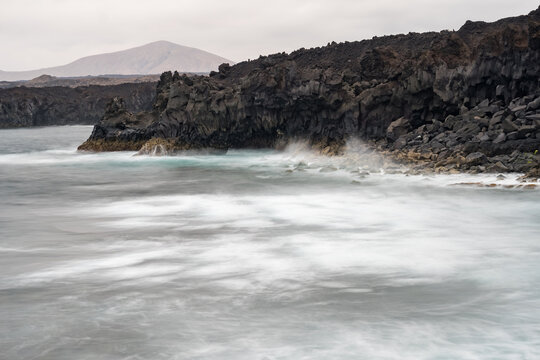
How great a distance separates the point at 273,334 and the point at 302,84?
24.3 meters

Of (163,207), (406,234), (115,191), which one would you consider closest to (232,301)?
(406,234)

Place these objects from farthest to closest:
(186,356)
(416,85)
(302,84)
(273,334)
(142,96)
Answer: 1. (142,96)
2. (302,84)
3. (416,85)
4. (273,334)
5. (186,356)

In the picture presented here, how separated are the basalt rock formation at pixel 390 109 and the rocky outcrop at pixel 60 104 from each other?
201ft

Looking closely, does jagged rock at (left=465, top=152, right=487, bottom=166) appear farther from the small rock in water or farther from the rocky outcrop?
the rocky outcrop

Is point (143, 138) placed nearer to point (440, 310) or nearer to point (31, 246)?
point (31, 246)

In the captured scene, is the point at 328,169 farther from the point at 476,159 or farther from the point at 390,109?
the point at 476,159

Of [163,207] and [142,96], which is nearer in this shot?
[163,207]

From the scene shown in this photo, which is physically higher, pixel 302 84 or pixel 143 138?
pixel 302 84

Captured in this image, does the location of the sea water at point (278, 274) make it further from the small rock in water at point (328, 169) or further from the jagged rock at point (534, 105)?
the jagged rock at point (534, 105)

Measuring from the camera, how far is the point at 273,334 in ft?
22.2

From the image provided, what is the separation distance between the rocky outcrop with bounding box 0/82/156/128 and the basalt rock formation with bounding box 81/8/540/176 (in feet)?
201

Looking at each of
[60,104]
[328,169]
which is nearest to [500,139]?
[328,169]

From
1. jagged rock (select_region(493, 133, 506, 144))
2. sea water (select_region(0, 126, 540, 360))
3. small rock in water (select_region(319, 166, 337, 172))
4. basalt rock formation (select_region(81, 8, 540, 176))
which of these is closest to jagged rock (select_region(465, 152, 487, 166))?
basalt rock formation (select_region(81, 8, 540, 176))

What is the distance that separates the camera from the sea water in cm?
657
